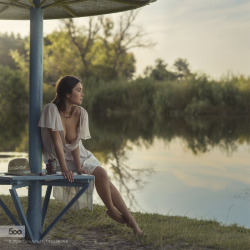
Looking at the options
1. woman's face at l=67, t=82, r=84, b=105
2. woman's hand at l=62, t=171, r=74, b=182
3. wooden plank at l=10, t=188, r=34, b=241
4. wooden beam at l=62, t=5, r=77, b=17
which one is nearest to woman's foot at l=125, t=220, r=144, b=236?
woman's hand at l=62, t=171, r=74, b=182

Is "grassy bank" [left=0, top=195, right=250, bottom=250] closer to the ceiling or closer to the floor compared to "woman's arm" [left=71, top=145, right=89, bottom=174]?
closer to the floor

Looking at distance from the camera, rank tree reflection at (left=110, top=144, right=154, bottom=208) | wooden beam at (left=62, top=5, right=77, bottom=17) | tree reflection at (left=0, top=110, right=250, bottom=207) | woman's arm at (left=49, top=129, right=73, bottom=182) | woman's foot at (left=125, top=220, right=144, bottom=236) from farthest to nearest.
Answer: tree reflection at (left=0, top=110, right=250, bottom=207), tree reflection at (left=110, top=144, right=154, bottom=208), wooden beam at (left=62, top=5, right=77, bottom=17), woman's foot at (left=125, top=220, right=144, bottom=236), woman's arm at (left=49, top=129, right=73, bottom=182)

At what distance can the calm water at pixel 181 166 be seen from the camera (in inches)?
284

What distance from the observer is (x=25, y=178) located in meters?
3.61

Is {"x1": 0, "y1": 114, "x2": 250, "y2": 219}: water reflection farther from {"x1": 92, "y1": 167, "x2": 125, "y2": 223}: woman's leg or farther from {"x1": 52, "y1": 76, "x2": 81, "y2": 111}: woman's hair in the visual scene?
{"x1": 52, "y1": 76, "x2": 81, "y2": 111}: woman's hair

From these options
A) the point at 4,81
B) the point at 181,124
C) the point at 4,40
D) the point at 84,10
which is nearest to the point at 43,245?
the point at 84,10

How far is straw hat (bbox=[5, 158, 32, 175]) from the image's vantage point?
3.71m

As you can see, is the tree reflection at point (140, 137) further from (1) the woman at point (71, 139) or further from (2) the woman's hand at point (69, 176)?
(2) the woman's hand at point (69, 176)

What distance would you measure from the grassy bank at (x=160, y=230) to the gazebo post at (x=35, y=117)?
0.98ft

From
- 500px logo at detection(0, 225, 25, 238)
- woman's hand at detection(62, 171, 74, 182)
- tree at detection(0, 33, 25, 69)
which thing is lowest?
500px logo at detection(0, 225, 25, 238)

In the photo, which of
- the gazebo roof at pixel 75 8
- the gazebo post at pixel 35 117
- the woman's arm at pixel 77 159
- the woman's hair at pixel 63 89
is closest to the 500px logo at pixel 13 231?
the gazebo post at pixel 35 117

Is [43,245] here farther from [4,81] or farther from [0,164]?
[4,81]

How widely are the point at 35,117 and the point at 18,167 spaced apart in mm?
451

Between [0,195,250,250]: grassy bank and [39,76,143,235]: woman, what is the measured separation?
0.80ft
